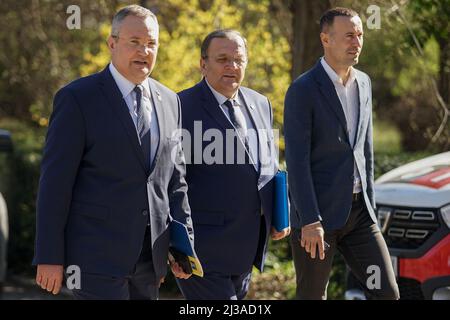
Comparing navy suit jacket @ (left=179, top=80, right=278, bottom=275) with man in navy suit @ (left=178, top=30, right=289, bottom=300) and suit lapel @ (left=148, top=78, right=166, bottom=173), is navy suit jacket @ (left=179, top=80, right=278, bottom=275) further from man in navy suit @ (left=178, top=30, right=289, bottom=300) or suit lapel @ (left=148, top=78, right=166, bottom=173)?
suit lapel @ (left=148, top=78, right=166, bottom=173)

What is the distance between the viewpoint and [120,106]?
15.3ft

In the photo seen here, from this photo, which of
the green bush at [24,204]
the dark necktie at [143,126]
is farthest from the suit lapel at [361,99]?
the green bush at [24,204]

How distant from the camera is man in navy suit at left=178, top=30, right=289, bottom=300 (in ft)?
17.2

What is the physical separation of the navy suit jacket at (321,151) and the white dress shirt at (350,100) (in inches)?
1.2

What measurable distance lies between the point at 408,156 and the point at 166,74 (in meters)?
3.07

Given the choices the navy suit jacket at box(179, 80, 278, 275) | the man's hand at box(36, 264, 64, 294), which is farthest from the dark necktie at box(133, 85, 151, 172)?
the man's hand at box(36, 264, 64, 294)

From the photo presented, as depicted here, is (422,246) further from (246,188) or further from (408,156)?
(408,156)

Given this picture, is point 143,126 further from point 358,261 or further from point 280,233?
point 358,261

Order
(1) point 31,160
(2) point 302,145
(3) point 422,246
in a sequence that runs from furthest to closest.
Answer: (1) point 31,160
(3) point 422,246
(2) point 302,145

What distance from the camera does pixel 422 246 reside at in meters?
6.46

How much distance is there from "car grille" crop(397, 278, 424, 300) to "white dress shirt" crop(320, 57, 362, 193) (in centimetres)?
119
